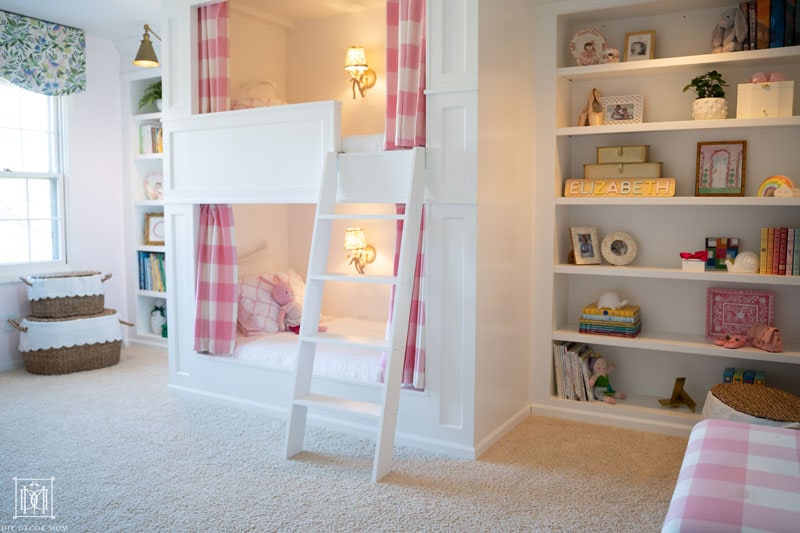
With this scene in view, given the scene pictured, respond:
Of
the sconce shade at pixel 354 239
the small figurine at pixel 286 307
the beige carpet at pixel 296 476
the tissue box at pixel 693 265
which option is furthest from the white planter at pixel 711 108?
the small figurine at pixel 286 307

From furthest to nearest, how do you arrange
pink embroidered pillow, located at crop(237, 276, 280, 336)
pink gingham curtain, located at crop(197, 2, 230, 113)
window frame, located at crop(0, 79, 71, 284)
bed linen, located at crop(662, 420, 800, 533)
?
window frame, located at crop(0, 79, 71, 284)
pink embroidered pillow, located at crop(237, 276, 280, 336)
pink gingham curtain, located at crop(197, 2, 230, 113)
bed linen, located at crop(662, 420, 800, 533)

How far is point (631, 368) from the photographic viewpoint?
3.78 metres

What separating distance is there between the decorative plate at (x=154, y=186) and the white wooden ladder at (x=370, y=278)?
257 centimetres

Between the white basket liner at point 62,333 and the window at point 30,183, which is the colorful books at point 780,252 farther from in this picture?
the window at point 30,183

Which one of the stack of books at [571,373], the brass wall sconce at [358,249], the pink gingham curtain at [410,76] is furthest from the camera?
the brass wall sconce at [358,249]

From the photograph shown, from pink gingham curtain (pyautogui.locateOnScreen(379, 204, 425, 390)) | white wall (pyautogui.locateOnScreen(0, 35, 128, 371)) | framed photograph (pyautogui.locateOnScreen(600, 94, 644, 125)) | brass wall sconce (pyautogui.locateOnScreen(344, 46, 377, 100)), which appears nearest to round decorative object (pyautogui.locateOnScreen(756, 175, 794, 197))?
framed photograph (pyautogui.locateOnScreen(600, 94, 644, 125))

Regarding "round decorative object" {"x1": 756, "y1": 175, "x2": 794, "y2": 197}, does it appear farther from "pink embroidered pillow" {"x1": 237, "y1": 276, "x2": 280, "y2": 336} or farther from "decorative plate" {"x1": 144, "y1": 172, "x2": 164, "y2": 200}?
"decorative plate" {"x1": 144, "y1": 172, "x2": 164, "y2": 200}

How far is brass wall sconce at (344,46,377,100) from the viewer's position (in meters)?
4.03

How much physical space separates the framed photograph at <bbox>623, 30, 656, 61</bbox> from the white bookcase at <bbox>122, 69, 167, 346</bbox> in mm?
3581

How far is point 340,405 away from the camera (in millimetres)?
2990

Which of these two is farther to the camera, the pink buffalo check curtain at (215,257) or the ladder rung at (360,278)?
the pink buffalo check curtain at (215,257)

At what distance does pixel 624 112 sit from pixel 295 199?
5.93 feet

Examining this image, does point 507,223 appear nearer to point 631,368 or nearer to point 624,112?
point 624,112

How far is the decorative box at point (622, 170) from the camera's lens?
3.49 m
